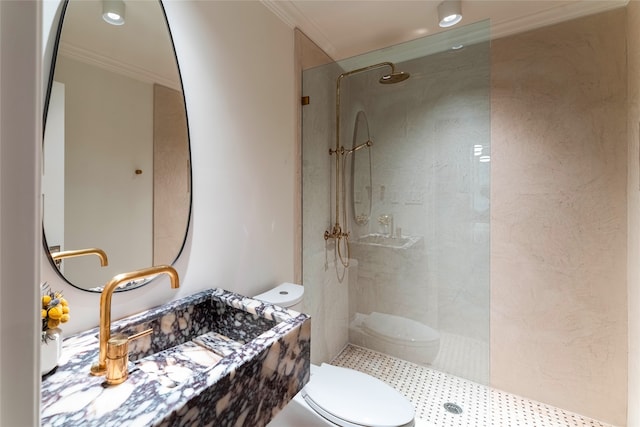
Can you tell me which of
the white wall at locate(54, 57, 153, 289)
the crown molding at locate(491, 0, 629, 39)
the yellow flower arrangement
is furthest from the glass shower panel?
the yellow flower arrangement

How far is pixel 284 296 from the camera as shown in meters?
1.37

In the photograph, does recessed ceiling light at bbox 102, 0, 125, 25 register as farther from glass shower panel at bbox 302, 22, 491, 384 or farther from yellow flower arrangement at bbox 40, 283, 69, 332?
glass shower panel at bbox 302, 22, 491, 384

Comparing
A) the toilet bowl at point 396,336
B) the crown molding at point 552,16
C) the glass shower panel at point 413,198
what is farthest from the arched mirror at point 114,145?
the crown molding at point 552,16

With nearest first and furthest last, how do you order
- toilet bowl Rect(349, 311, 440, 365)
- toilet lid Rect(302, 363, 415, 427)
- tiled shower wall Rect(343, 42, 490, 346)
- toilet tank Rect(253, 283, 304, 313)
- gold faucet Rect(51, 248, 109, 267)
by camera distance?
1. gold faucet Rect(51, 248, 109, 267)
2. toilet lid Rect(302, 363, 415, 427)
3. toilet tank Rect(253, 283, 304, 313)
4. tiled shower wall Rect(343, 42, 490, 346)
5. toilet bowl Rect(349, 311, 440, 365)

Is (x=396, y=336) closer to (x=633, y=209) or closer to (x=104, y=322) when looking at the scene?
(x=633, y=209)

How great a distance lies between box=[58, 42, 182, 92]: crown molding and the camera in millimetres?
815

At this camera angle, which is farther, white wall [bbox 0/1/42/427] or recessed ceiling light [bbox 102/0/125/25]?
recessed ceiling light [bbox 102/0/125/25]

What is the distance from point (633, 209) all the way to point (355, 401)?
173cm

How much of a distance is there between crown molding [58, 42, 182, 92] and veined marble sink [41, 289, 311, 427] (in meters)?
0.81

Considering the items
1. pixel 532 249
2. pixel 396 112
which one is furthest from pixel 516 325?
pixel 396 112

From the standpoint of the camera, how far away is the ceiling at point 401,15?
61.0 inches

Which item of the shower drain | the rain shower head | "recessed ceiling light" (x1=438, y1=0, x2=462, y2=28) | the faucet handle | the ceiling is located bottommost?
the shower drain

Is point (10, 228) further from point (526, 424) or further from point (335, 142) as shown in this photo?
point (526, 424)

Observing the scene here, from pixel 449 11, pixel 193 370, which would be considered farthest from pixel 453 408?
pixel 449 11
